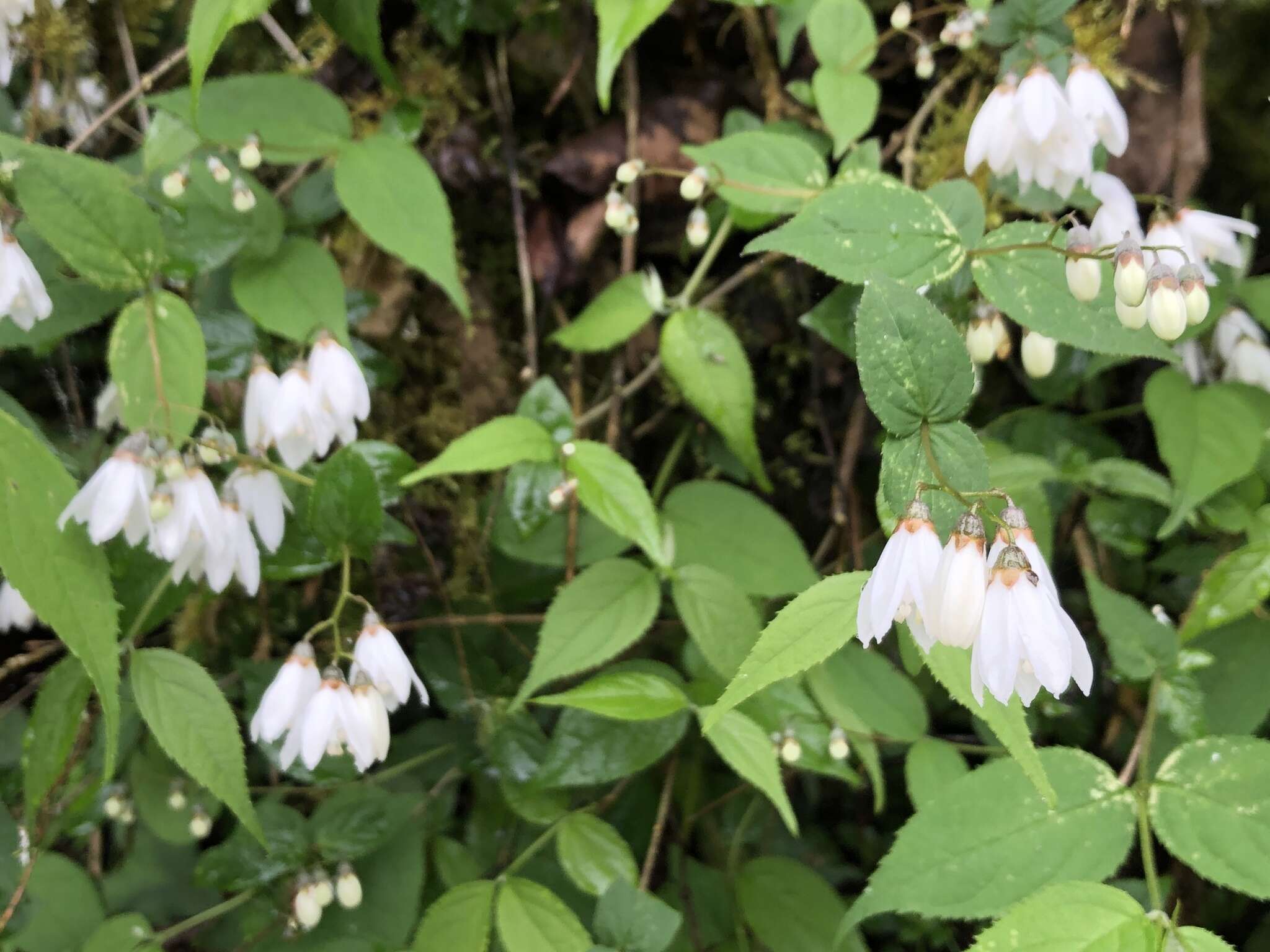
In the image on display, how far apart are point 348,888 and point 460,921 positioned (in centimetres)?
23

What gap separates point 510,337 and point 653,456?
0.40m

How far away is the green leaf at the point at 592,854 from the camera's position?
120 centimetres

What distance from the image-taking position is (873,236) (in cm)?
105

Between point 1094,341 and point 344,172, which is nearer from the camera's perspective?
point 1094,341

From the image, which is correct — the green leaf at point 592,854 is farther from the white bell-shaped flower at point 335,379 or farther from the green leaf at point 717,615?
the white bell-shaped flower at point 335,379

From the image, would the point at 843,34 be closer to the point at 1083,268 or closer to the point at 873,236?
the point at 873,236

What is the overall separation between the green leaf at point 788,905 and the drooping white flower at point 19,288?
139 centimetres

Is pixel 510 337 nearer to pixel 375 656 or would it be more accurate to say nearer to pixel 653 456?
pixel 653 456

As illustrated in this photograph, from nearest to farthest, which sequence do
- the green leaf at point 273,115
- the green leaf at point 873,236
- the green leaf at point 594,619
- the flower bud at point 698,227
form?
the green leaf at point 873,236, the green leaf at point 594,619, the green leaf at point 273,115, the flower bud at point 698,227

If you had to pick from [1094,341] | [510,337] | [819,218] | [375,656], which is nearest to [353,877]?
[375,656]

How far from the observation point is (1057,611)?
30.5 inches

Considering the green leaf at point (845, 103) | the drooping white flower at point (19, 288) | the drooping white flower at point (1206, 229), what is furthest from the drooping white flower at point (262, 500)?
the drooping white flower at point (1206, 229)

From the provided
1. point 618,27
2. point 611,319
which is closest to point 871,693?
point 611,319

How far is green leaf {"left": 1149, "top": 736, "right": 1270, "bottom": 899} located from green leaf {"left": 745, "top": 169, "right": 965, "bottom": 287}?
65 centimetres
